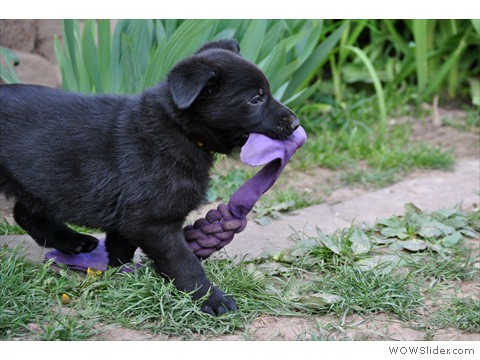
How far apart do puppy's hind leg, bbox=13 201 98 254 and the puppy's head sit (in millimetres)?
882

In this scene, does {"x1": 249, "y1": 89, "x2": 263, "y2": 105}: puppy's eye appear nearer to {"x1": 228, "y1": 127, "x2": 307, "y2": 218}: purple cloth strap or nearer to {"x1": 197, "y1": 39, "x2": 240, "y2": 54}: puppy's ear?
{"x1": 228, "y1": 127, "x2": 307, "y2": 218}: purple cloth strap

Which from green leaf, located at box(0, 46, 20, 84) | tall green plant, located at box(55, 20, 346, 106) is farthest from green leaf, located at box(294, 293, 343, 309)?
green leaf, located at box(0, 46, 20, 84)

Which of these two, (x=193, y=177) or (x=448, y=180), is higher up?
(x=193, y=177)

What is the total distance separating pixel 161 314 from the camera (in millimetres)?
3061

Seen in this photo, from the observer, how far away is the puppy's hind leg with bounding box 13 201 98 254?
3.56 m

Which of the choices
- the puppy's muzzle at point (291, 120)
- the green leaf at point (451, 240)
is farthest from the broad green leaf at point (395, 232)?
the puppy's muzzle at point (291, 120)

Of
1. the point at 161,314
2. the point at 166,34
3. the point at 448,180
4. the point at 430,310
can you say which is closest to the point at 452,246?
the point at 430,310

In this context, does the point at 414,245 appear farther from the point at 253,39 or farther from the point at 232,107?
the point at 253,39

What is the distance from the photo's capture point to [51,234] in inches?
141

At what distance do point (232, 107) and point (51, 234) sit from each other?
3.94 ft

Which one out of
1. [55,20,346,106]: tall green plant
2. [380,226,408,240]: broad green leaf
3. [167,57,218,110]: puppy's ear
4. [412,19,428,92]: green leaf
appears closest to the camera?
[167,57,218,110]: puppy's ear

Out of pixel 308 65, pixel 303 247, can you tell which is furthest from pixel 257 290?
pixel 308 65
